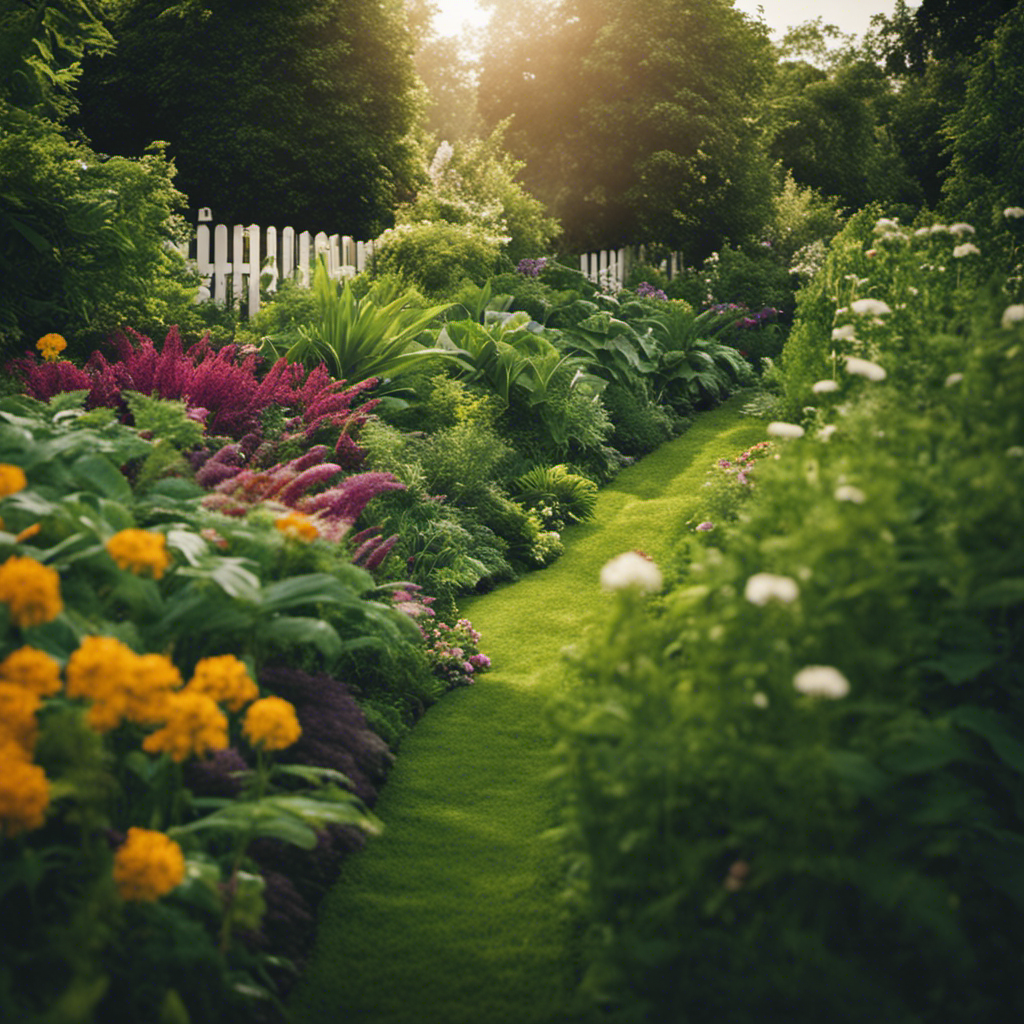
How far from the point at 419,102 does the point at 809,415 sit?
17.4m

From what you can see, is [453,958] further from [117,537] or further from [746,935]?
[117,537]

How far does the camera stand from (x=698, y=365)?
1072cm

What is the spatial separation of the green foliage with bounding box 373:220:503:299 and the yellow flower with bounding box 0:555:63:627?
306 inches

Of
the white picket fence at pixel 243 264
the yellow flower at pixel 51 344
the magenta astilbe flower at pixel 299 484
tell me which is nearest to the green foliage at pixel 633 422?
the white picket fence at pixel 243 264

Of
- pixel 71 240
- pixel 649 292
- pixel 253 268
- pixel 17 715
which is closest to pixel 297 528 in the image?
pixel 17 715

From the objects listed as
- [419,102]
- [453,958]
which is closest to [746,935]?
[453,958]

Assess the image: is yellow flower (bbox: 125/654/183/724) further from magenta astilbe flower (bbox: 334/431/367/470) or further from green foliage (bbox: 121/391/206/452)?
magenta astilbe flower (bbox: 334/431/367/470)

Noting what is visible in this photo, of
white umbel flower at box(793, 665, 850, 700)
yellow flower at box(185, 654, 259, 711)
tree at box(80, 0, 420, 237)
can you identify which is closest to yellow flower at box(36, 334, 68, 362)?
yellow flower at box(185, 654, 259, 711)

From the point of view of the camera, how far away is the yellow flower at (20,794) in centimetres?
157

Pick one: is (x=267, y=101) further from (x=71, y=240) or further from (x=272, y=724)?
(x=272, y=724)

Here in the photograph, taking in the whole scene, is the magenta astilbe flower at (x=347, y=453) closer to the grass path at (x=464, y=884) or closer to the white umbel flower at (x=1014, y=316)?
the grass path at (x=464, y=884)

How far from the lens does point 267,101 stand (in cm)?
1648

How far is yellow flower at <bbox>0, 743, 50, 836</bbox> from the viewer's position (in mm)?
1567

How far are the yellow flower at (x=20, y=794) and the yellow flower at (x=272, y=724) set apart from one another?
44cm
